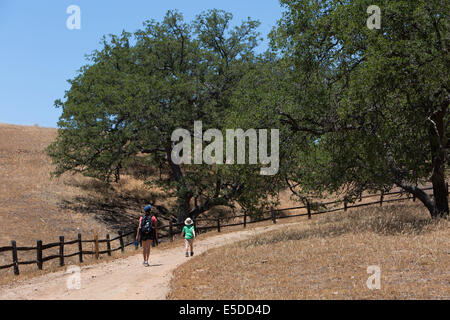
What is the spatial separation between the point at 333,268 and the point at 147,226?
6.34 metres

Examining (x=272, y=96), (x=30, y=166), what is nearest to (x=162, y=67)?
(x=272, y=96)

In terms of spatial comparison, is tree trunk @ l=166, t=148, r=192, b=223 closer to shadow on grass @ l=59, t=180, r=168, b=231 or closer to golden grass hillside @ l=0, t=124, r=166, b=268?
shadow on grass @ l=59, t=180, r=168, b=231

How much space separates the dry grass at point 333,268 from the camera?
30.2 ft

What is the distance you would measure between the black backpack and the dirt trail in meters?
1.21

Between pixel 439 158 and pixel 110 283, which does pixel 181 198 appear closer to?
pixel 439 158

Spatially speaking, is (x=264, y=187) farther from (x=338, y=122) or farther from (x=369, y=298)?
(x=369, y=298)

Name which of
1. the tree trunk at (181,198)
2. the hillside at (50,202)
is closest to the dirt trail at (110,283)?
the tree trunk at (181,198)

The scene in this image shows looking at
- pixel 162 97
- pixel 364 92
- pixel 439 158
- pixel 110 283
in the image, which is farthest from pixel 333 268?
pixel 162 97

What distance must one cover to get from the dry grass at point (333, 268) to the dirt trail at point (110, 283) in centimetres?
60

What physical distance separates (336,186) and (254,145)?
16.9ft

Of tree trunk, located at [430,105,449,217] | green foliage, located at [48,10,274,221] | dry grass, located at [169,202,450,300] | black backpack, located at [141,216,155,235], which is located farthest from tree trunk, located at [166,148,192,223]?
tree trunk, located at [430,105,449,217]

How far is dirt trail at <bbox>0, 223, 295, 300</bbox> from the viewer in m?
10.4

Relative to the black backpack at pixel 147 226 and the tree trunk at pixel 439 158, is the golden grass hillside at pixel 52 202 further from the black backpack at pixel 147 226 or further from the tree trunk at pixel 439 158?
the tree trunk at pixel 439 158
